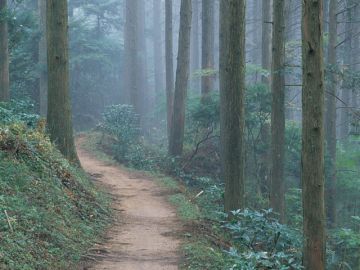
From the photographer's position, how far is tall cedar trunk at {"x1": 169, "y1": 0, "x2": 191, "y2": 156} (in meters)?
22.8

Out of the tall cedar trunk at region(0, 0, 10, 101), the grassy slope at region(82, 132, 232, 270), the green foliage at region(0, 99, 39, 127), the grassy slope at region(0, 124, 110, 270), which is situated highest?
the tall cedar trunk at region(0, 0, 10, 101)

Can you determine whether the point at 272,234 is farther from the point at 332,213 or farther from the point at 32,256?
the point at 332,213

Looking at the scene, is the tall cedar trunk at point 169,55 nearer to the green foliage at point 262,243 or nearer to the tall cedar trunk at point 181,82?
the tall cedar trunk at point 181,82

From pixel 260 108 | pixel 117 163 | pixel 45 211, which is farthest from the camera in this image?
pixel 117 163

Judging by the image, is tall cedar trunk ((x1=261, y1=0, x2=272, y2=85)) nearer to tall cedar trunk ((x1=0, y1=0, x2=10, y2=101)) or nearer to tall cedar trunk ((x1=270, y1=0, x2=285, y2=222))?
tall cedar trunk ((x1=270, y1=0, x2=285, y2=222))

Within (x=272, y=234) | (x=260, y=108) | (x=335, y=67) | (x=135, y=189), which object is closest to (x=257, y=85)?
(x=260, y=108)

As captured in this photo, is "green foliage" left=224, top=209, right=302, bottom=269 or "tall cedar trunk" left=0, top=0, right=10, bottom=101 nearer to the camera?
"green foliage" left=224, top=209, right=302, bottom=269

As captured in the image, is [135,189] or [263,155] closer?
[135,189]

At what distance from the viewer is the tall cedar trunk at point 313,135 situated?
8.52 metres

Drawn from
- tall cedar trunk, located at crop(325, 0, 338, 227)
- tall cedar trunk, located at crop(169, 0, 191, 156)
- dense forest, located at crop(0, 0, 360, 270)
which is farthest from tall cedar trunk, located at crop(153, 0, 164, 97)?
tall cedar trunk, located at crop(325, 0, 338, 227)

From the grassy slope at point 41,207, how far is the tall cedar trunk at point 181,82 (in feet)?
29.8

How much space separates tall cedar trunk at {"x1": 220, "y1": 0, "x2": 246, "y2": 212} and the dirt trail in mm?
1593

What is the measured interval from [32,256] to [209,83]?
57.7ft

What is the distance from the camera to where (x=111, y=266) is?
925cm
